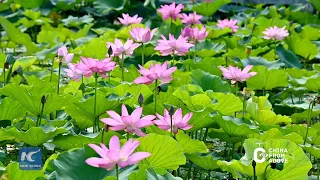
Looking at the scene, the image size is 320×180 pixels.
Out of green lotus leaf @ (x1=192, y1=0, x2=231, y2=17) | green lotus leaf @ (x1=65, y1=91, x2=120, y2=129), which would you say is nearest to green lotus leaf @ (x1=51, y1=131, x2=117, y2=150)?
green lotus leaf @ (x1=65, y1=91, x2=120, y2=129)

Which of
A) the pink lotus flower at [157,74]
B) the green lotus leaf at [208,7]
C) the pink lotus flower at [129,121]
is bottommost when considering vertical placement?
the green lotus leaf at [208,7]

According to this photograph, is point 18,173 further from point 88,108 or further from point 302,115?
point 302,115

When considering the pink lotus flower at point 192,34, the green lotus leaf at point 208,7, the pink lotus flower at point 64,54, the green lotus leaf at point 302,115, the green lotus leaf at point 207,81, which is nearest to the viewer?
the pink lotus flower at point 64,54

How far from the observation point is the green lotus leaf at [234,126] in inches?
73.2

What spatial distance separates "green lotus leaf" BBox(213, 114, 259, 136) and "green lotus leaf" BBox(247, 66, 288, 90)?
71cm

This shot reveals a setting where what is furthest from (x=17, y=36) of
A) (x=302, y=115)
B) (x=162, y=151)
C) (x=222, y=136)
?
(x=162, y=151)

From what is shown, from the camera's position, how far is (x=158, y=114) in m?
1.76

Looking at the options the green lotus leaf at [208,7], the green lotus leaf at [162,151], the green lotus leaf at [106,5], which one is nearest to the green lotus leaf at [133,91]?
the green lotus leaf at [162,151]

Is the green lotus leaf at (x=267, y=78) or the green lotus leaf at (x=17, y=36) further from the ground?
the green lotus leaf at (x=267, y=78)

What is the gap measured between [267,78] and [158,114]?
0.98 m

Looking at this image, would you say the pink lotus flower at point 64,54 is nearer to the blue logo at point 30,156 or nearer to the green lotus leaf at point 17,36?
the blue logo at point 30,156

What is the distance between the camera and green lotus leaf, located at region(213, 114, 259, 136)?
1860 mm

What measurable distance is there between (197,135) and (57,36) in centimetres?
159

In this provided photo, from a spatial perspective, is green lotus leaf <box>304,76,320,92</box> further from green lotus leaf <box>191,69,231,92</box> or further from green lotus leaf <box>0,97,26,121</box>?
green lotus leaf <box>0,97,26,121</box>
